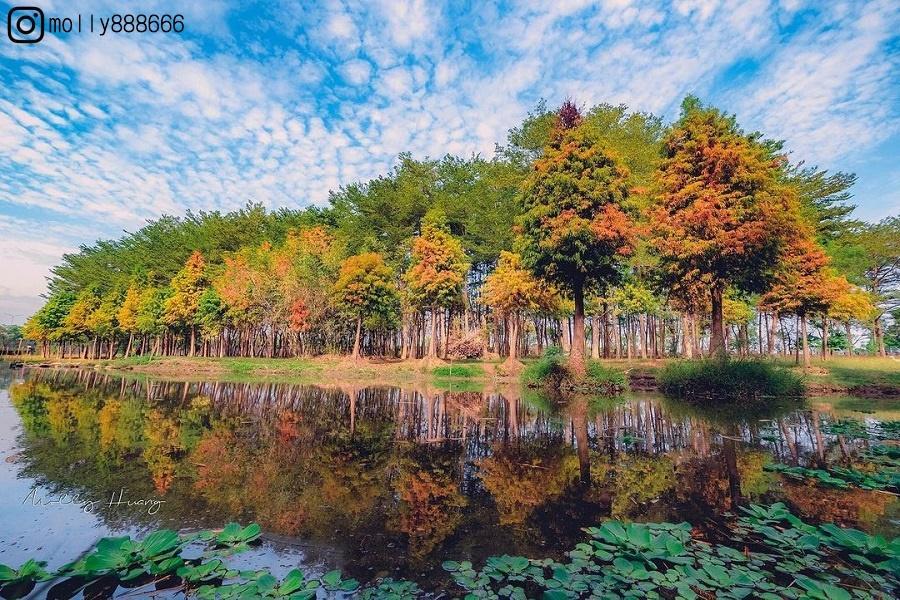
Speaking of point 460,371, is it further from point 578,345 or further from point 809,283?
point 809,283

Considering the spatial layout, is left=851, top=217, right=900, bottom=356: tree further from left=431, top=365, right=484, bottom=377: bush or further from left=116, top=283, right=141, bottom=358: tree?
left=116, top=283, right=141, bottom=358: tree

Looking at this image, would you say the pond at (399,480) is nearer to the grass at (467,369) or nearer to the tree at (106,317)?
the grass at (467,369)

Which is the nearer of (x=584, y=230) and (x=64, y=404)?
(x=64, y=404)

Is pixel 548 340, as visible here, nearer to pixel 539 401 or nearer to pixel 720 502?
pixel 539 401

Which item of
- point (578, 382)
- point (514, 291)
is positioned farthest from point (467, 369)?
point (578, 382)

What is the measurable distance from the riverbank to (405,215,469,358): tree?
436 cm

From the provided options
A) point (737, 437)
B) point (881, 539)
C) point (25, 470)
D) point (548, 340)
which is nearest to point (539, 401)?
point (737, 437)

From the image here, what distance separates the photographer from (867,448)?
21.5ft

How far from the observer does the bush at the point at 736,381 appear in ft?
45.5

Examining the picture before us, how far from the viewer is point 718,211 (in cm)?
1486

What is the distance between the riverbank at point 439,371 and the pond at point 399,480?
8.37 m

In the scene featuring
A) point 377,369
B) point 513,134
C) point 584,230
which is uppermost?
point 513,134

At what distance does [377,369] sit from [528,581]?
26.6 m

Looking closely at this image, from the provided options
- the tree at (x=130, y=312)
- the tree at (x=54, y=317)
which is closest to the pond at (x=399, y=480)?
the tree at (x=130, y=312)
